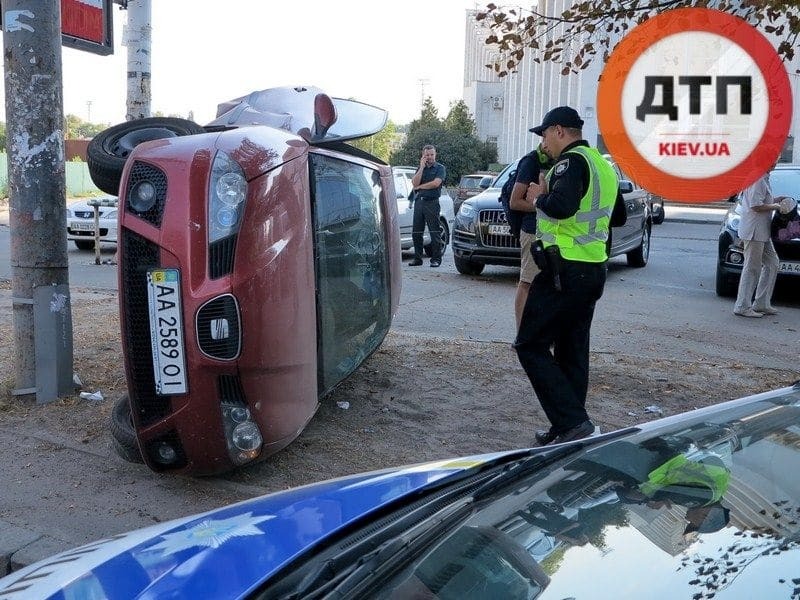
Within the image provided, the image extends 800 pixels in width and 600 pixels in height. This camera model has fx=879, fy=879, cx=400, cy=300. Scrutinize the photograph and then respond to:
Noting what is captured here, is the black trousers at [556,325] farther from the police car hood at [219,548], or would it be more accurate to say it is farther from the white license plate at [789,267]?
the white license plate at [789,267]

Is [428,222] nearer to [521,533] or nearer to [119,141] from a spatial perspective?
[119,141]

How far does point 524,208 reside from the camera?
6.39m

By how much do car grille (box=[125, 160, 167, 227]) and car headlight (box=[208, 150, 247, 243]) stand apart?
216mm

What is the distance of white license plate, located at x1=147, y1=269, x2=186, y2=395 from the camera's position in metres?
3.77

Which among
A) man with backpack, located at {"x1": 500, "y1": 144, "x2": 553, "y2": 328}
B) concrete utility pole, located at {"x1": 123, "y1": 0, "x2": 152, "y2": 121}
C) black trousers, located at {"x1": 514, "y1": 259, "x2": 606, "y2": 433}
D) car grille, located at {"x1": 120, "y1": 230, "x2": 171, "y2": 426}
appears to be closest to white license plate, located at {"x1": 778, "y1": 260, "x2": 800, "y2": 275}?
Result: man with backpack, located at {"x1": 500, "y1": 144, "x2": 553, "y2": 328}

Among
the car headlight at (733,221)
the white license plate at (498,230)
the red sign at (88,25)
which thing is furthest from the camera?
the white license plate at (498,230)

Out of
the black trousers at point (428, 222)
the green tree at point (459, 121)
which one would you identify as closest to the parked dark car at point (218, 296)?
the black trousers at point (428, 222)

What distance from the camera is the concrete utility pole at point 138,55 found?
8516 millimetres

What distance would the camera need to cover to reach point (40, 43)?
5.17 meters

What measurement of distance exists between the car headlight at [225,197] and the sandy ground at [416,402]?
1322 mm

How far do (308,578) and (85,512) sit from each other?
250 centimetres

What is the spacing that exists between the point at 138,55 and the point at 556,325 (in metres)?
5.76

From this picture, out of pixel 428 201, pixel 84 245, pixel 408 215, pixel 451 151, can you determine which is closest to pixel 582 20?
pixel 428 201

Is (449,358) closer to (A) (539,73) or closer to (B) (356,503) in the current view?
(B) (356,503)
